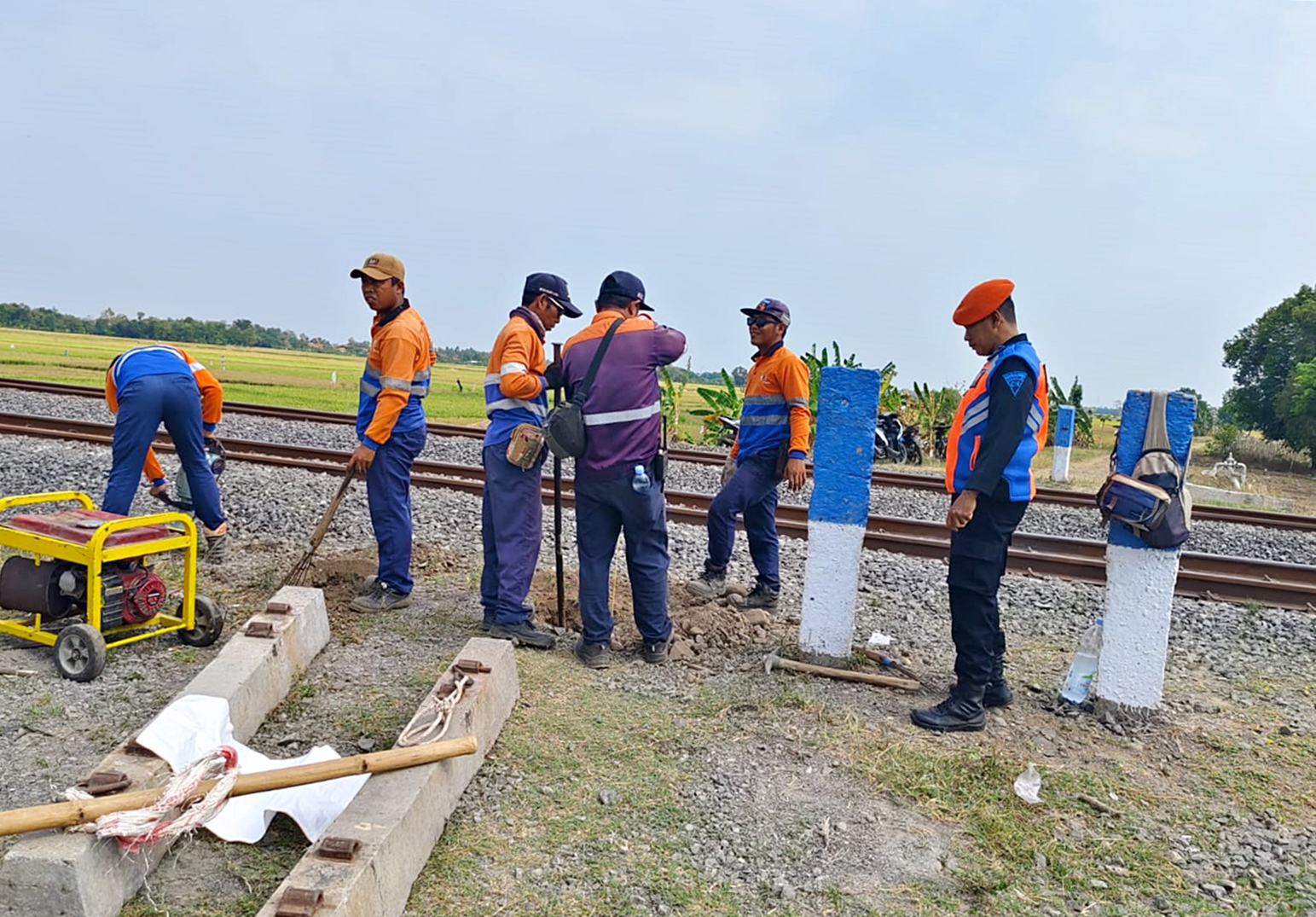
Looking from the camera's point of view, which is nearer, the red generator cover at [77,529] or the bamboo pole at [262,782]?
the bamboo pole at [262,782]

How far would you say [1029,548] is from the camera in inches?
340

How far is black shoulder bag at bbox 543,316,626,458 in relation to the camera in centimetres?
492

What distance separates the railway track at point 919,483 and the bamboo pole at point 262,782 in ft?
31.5

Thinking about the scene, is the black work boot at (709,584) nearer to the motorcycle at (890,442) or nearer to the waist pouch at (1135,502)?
the waist pouch at (1135,502)

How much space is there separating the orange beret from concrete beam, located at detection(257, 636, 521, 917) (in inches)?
113

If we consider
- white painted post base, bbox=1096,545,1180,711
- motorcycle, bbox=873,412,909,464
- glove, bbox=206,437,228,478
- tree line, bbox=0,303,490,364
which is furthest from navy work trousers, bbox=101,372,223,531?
tree line, bbox=0,303,490,364

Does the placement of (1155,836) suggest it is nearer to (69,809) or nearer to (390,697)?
(390,697)

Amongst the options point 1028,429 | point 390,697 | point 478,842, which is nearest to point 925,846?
point 478,842

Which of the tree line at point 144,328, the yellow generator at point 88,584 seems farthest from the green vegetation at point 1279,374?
the tree line at point 144,328

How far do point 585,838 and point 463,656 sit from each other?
1.08 meters

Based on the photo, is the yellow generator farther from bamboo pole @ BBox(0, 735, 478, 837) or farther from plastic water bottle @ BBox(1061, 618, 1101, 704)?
plastic water bottle @ BBox(1061, 618, 1101, 704)

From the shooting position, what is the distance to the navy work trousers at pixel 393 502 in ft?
18.5

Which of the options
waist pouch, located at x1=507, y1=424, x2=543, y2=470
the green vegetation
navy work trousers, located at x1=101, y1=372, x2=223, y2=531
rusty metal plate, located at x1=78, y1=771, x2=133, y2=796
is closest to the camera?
rusty metal plate, located at x1=78, y1=771, x2=133, y2=796

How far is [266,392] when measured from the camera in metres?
29.6
